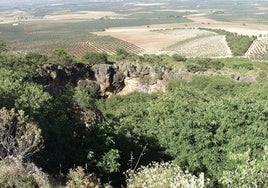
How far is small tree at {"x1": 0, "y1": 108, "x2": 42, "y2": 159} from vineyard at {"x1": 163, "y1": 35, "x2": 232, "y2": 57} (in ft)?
319

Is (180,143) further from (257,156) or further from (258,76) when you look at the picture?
(258,76)

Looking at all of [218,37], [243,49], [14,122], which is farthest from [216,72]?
[218,37]

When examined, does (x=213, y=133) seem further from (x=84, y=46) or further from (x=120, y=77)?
(x=84, y=46)

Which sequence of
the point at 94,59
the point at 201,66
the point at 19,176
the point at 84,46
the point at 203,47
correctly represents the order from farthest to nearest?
the point at 203,47 → the point at 84,46 → the point at 94,59 → the point at 201,66 → the point at 19,176

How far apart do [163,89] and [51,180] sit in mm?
42204

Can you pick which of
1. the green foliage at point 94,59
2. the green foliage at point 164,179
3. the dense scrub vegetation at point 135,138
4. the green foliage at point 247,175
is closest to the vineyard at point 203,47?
the green foliage at point 94,59

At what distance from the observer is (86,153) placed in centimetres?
2159

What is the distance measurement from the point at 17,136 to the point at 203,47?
11473cm

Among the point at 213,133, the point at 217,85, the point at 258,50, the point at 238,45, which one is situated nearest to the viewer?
the point at 213,133

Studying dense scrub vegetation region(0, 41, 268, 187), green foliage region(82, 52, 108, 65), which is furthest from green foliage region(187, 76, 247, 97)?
dense scrub vegetation region(0, 41, 268, 187)

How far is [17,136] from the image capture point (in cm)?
1608

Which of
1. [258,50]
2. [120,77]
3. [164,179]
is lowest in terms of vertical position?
[258,50]

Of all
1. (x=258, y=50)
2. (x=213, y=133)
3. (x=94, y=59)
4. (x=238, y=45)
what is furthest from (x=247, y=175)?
(x=238, y=45)

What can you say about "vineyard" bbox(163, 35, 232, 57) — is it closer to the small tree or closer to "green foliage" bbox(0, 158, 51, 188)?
the small tree
